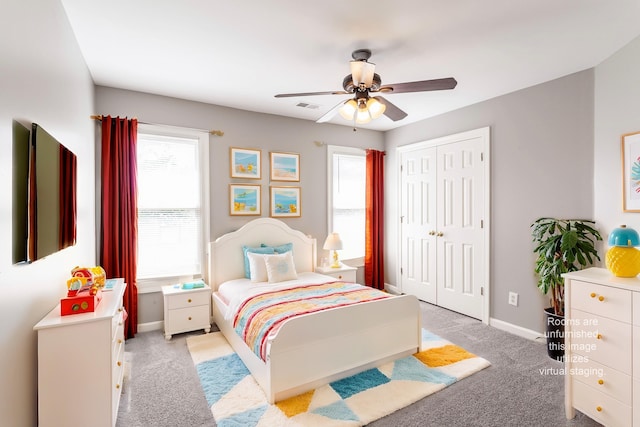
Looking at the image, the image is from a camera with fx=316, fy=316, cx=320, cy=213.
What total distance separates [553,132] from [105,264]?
15.3 ft

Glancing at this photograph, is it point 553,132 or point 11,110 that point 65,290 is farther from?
point 553,132

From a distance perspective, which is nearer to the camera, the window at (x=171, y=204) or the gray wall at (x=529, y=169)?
the gray wall at (x=529, y=169)

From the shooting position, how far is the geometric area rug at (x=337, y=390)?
204 centimetres

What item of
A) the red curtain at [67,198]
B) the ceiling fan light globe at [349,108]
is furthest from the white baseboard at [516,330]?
the red curtain at [67,198]

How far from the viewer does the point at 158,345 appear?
3.16 metres

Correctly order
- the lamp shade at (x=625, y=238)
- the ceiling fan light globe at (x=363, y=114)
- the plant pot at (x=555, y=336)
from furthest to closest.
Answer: the plant pot at (x=555, y=336)
the ceiling fan light globe at (x=363, y=114)
the lamp shade at (x=625, y=238)

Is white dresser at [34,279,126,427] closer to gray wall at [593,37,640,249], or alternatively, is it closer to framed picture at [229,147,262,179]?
framed picture at [229,147,262,179]

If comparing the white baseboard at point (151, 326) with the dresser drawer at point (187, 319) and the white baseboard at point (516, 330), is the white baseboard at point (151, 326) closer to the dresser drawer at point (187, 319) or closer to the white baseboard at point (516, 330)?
the dresser drawer at point (187, 319)

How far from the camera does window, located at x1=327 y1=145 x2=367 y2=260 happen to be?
189 inches

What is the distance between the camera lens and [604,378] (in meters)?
1.89

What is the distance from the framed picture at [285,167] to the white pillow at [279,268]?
116 centimetres

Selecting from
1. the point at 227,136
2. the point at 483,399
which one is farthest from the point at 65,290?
the point at 483,399

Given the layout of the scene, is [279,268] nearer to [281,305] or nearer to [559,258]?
[281,305]

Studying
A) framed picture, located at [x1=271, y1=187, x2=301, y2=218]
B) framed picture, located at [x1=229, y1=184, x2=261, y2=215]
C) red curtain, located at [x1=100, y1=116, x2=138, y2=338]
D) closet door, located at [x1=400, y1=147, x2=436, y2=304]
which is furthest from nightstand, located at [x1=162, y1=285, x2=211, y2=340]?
closet door, located at [x1=400, y1=147, x2=436, y2=304]
